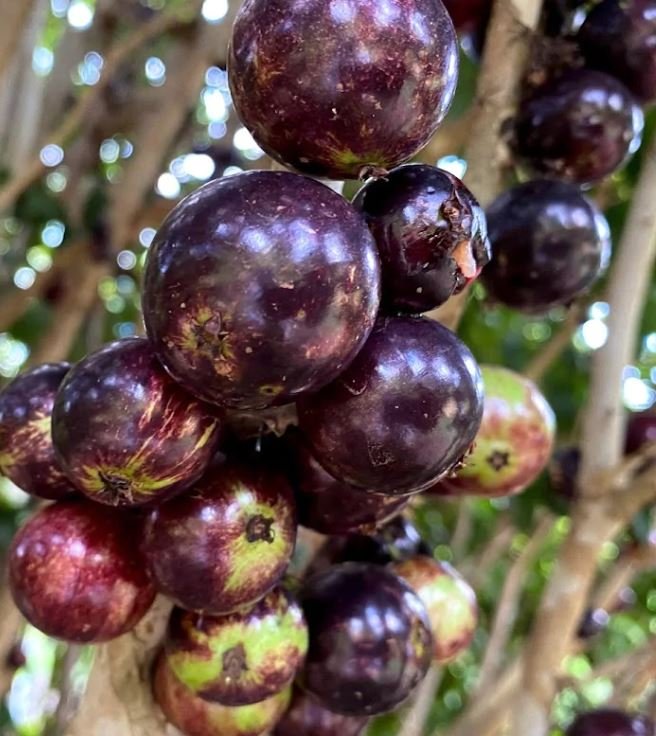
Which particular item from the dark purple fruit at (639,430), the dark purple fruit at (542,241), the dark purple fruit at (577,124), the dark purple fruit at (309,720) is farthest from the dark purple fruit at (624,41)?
the dark purple fruit at (309,720)

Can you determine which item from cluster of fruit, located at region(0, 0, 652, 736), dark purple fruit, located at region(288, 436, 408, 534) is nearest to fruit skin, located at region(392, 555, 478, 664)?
cluster of fruit, located at region(0, 0, 652, 736)

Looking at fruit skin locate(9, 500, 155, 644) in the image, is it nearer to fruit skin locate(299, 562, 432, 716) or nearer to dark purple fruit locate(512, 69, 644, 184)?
fruit skin locate(299, 562, 432, 716)

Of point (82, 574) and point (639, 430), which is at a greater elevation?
point (82, 574)

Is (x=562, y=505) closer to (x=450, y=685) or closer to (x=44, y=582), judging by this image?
(x=44, y=582)

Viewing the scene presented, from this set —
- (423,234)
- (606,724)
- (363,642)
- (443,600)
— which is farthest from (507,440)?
(606,724)

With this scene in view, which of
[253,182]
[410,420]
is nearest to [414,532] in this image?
[410,420]

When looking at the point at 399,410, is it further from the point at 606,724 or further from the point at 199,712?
the point at 606,724
